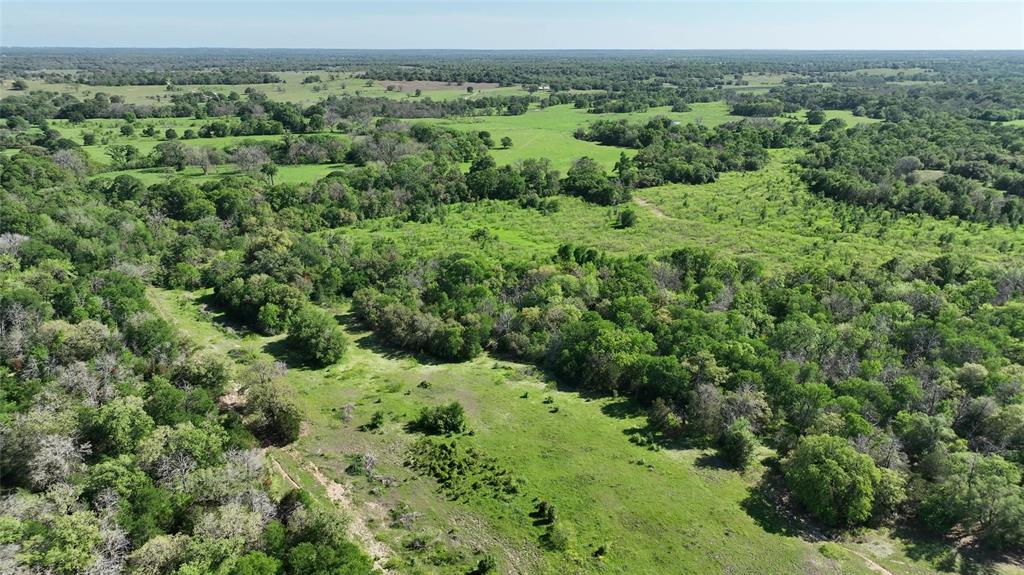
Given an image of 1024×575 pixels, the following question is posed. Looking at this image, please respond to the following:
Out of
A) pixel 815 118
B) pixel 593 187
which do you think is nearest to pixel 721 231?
pixel 593 187

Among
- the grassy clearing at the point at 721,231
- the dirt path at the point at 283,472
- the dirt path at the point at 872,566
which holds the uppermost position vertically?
the grassy clearing at the point at 721,231

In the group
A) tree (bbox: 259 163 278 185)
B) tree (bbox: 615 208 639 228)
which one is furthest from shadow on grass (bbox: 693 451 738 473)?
tree (bbox: 259 163 278 185)

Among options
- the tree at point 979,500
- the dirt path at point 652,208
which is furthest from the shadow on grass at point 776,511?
the dirt path at point 652,208

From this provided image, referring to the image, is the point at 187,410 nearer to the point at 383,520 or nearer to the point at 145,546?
the point at 145,546

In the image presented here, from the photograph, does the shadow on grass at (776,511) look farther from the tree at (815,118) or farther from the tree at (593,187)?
the tree at (815,118)

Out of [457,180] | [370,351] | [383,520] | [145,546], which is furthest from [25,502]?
[457,180]

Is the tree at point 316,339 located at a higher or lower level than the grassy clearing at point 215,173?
lower

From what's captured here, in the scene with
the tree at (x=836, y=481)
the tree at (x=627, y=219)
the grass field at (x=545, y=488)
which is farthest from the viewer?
the tree at (x=627, y=219)
